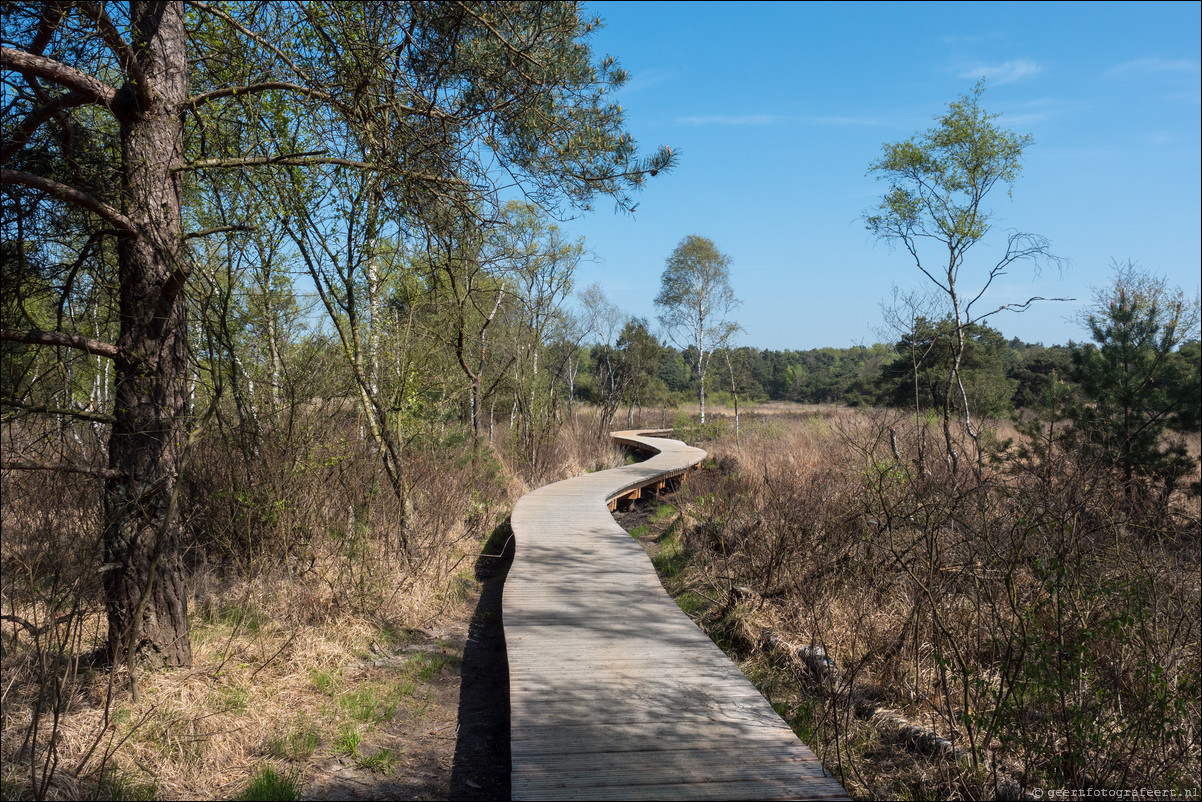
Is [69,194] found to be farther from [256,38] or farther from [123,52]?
[256,38]

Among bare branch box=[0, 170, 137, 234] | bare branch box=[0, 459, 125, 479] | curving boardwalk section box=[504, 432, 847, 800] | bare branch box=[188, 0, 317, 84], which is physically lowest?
curving boardwalk section box=[504, 432, 847, 800]

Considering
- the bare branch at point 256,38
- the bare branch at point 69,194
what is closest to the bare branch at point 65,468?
the bare branch at point 69,194

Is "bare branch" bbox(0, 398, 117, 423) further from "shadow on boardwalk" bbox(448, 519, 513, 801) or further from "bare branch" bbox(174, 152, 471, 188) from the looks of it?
"shadow on boardwalk" bbox(448, 519, 513, 801)

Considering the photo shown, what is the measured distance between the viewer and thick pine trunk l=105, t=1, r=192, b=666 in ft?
13.3

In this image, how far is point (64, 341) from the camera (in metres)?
3.62

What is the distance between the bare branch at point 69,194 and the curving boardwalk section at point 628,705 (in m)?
3.60

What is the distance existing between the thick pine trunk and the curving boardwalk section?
2.34m

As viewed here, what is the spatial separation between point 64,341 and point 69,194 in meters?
0.76

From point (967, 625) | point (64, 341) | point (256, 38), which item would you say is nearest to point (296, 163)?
point (256, 38)

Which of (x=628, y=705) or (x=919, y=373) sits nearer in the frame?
(x=628, y=705)

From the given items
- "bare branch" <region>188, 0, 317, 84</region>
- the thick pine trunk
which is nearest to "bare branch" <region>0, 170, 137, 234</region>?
the thick pine trunk

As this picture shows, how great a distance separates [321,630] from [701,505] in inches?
217

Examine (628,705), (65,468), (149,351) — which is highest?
(149,351)

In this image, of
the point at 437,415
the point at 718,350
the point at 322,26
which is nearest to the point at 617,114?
the point at 322,26
